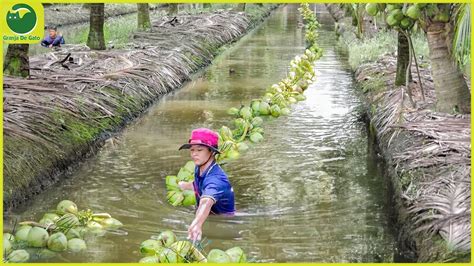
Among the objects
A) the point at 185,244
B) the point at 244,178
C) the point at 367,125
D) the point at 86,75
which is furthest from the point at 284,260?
the point at 86,75

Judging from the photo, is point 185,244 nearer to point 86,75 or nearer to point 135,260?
point 135,260

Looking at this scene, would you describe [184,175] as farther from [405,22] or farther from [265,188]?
[405,22]

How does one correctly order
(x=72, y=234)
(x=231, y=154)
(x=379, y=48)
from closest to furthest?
(x=72, y=234)
(x=231, y=154)
(x=379, y=48)

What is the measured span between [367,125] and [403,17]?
351 centimetres

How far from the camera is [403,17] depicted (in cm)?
762

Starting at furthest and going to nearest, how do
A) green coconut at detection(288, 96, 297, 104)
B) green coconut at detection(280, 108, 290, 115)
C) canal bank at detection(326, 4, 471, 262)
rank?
green coconut at detection(288, 96, 297, 104), green coconut at detection(280, 108, 290, 115), canal bank at detection(326, 4, 471, 262)

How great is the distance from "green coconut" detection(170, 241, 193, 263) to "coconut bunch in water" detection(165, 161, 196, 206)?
1.73 m

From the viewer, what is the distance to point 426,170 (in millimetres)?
6695

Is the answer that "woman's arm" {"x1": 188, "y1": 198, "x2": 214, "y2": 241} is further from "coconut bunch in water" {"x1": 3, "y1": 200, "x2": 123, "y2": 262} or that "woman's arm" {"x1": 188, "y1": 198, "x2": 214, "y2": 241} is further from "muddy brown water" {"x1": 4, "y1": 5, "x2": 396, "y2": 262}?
"coconut bunch in water" {"x1": 3, "y1": 200, "x2": 123, "y2": 262}

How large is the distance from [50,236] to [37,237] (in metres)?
0.10

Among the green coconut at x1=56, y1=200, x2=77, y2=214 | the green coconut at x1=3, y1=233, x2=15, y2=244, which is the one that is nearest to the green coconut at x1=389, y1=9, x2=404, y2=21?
the green coconut at x1=56, y1=200, x2=77, y2=214

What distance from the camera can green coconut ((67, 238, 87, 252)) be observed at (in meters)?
5.64

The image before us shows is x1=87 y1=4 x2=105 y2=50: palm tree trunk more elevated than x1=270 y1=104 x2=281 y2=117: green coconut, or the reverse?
x1=87 y1=4 x2=105 y2=50: palm tree trunk

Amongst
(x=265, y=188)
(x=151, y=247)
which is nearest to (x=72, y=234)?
(x=151, y=247)
